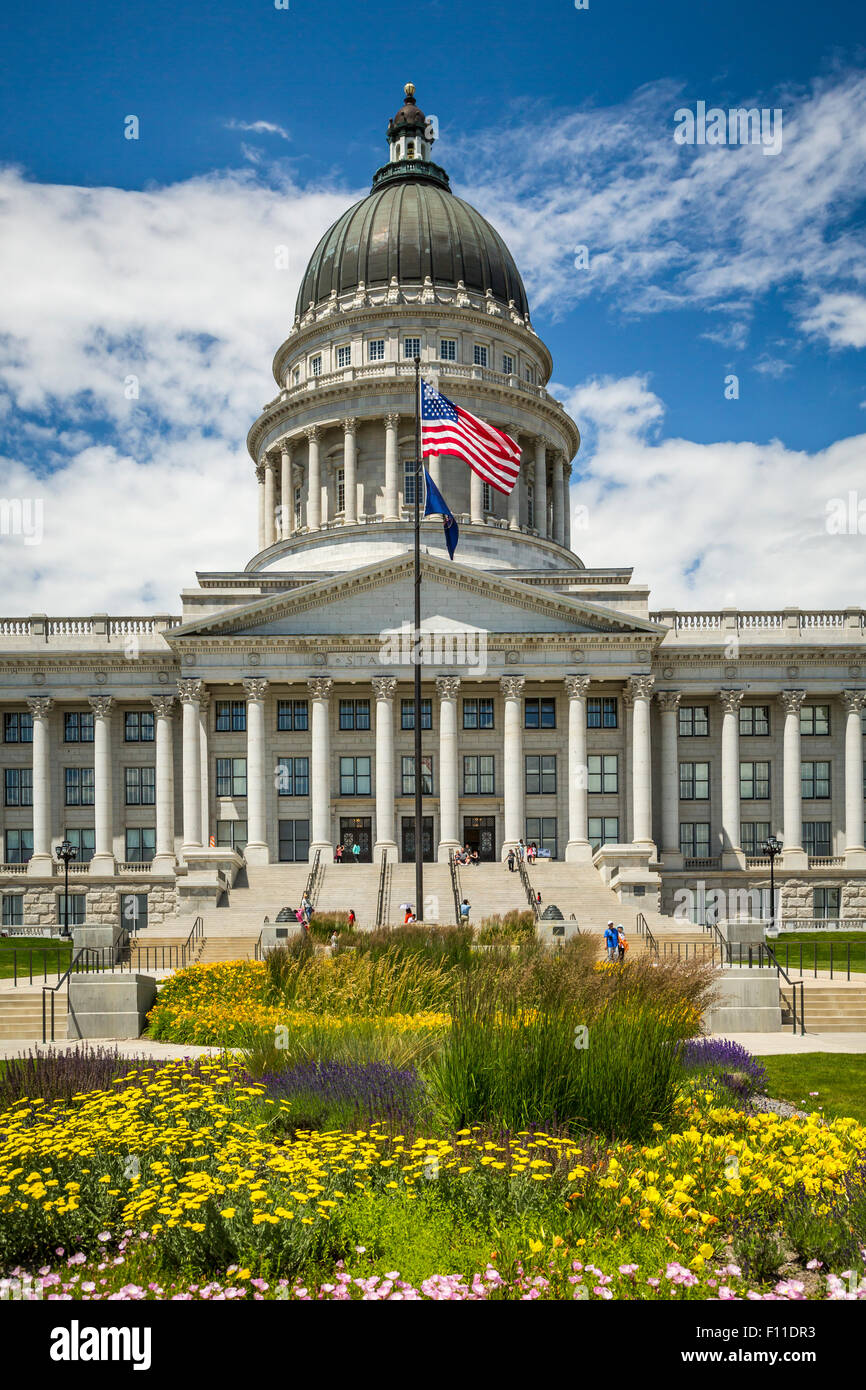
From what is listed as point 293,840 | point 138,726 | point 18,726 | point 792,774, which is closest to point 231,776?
point 293,840

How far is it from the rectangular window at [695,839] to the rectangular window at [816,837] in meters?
5.06

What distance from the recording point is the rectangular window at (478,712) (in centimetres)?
5672

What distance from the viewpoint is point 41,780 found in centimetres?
5794

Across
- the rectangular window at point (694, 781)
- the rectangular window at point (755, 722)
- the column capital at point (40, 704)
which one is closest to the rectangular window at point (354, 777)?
the column capital at point (40, 704)

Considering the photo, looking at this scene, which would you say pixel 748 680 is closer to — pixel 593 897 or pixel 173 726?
pixel 593 897

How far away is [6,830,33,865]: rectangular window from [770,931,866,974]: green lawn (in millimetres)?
37317

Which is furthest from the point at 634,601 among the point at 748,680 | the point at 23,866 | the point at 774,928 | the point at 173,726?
the point at 23,866

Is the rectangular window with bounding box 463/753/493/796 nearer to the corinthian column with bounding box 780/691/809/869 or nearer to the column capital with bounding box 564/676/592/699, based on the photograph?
the column capital with bounding box 564/676/592/699

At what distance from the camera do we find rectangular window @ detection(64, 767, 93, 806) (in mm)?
59031

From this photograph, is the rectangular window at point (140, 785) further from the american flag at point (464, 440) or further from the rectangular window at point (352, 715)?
the american flag at point (464, 440)

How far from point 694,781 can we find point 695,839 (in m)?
3.01

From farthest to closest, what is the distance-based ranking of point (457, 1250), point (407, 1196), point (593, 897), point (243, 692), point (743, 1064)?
point (243, 692)
point (593, 897)
point (743, 1064)
point (407, 1196)
point (457, 1250)

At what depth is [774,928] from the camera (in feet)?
163

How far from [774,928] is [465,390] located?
125 ft
